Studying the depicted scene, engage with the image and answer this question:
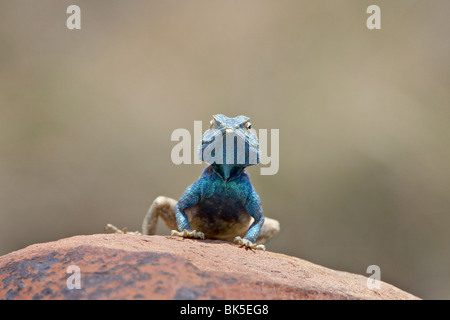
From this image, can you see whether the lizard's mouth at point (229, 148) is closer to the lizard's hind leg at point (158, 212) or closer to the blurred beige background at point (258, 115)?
the lizard's hind leg at point (158, 212)

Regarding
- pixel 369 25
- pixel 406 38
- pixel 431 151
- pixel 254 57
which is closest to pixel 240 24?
pixel 254 57

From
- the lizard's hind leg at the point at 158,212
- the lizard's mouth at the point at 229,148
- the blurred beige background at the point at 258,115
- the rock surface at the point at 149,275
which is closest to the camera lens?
the rock surface at the point at 149,275

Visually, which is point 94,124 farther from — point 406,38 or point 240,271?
point 240,271

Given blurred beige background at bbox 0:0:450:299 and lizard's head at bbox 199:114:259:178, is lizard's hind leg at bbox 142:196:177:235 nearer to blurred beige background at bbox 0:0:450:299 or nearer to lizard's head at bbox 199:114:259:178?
lizard's head at bbox 199:114:259:178

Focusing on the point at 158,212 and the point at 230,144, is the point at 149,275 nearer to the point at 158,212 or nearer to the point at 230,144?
the point at 230,144

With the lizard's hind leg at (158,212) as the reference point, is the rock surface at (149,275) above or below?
above

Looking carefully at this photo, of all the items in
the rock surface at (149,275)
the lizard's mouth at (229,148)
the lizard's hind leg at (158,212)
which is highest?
the lizard's mouth at (229,148)

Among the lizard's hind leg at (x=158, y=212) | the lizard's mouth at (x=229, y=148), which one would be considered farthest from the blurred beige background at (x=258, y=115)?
the lizard's mouth at (x=229, y=148)
